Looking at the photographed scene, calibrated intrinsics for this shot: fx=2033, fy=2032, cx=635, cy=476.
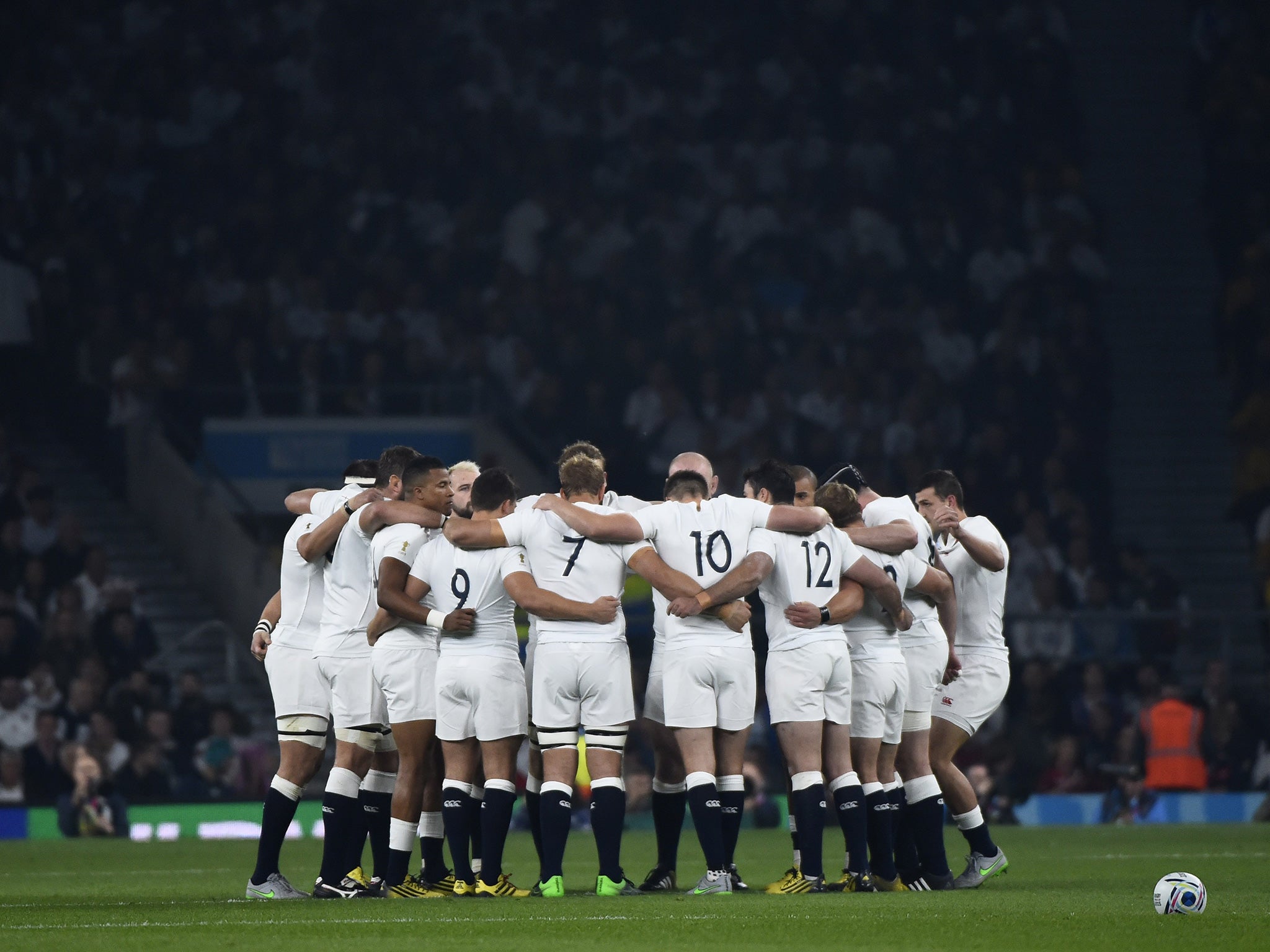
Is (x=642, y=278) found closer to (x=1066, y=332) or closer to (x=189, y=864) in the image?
(x=1066, y=332)

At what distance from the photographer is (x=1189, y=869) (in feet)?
44.1

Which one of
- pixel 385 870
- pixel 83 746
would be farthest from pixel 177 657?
pixel 385 870

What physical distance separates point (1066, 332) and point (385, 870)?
51.4 feet

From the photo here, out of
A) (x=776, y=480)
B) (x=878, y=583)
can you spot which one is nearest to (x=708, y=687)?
(x=878, y=583)

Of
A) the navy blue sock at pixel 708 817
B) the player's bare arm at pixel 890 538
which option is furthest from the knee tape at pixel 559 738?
the player's bare arm at pixel 890 538

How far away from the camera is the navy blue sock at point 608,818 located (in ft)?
35.3

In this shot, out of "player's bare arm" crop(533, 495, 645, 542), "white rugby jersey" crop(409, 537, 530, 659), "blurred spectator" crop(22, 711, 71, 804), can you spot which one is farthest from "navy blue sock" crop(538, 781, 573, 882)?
"blurred spectator" crop(22, 711, 71, 804)

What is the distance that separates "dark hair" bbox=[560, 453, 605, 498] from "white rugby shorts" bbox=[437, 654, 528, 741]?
0.98 meters

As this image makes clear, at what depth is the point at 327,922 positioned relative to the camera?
9.60 meters

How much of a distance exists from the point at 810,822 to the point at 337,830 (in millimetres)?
2567

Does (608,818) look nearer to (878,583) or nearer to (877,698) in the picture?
(877,698)

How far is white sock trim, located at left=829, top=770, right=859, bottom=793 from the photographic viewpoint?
1113cm

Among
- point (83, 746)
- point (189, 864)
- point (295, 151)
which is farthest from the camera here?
point (295, 151)

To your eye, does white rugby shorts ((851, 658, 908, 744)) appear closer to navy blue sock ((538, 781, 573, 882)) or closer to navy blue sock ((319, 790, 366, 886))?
navy blue sock ((538, 781, 573, 882))
